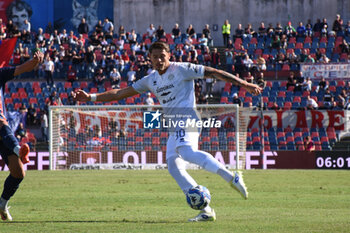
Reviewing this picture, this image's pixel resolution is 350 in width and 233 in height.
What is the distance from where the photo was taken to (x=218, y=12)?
47.4 m

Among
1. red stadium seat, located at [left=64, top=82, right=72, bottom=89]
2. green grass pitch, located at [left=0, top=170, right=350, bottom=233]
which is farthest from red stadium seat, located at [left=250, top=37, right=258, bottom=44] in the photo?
green grass pitch, located at [left=0, top=170, right=350, bottom=233]

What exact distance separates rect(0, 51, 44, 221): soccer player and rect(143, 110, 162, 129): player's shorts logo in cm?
1872

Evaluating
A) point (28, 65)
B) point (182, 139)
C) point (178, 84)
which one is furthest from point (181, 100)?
point (28, 65)

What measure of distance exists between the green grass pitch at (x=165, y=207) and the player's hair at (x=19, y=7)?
101 feet

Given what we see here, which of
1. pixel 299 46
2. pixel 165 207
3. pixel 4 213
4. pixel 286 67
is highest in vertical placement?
pixel 299 46

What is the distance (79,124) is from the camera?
2838cm

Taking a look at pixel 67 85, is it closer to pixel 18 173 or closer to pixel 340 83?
pixel 340 83

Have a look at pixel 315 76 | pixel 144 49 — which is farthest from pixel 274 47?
pixel 144 49

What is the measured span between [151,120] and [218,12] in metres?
20.3

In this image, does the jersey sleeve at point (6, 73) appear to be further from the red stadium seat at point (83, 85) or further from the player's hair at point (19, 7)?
the player's hair at point (19, 7)

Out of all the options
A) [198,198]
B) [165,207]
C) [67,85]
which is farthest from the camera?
[67,85]

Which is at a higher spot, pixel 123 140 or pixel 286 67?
pixel 286 67

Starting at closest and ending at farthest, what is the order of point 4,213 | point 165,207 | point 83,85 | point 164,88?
point 164,88 < point 4,213 < point 165,207 < point 83,85

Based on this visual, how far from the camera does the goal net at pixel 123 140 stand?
27.8 meters
